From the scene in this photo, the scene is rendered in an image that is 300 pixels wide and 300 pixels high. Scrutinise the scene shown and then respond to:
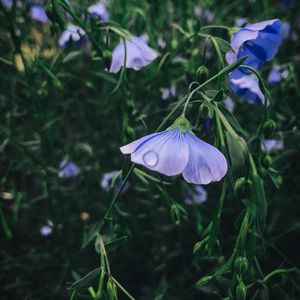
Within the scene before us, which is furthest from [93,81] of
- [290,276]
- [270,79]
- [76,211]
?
[290,276]

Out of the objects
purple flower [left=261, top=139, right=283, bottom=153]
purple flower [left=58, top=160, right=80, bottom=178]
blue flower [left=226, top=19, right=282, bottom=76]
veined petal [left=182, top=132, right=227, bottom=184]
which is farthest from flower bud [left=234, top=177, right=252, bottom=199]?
purple flower [left=58, top=160, right=80, bottom=178]

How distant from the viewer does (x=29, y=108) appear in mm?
1104

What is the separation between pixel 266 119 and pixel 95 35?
0.47 meters

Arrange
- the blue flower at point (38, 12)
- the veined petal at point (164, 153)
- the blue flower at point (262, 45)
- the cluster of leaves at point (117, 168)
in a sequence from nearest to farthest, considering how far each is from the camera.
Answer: the veined petal at point (164, 153) < the blue flower at point (262, 45) < the cluster of leaves at point (117, 168) < the blue flower at point (38, 12)

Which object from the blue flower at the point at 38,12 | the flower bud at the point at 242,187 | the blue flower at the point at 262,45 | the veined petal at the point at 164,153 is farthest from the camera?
the blue flower at the point at 38,12

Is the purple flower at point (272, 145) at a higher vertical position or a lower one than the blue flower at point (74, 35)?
lower

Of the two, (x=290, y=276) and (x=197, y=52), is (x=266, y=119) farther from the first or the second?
(x=197, y=52)

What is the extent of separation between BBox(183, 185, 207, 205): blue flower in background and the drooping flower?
1.58 ft

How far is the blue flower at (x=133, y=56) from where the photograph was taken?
35.2 inches

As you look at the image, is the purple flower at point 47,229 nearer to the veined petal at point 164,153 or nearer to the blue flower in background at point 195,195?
the blue flower in background at point 195,195

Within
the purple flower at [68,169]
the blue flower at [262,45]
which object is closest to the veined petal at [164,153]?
the blue flower at [262,45]

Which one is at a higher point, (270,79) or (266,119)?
(266,119)

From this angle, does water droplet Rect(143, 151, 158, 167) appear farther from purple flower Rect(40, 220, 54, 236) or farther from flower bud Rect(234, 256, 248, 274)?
purple flower Rect(40, 220, 54, 236)

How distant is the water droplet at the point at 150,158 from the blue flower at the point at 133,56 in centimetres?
34
